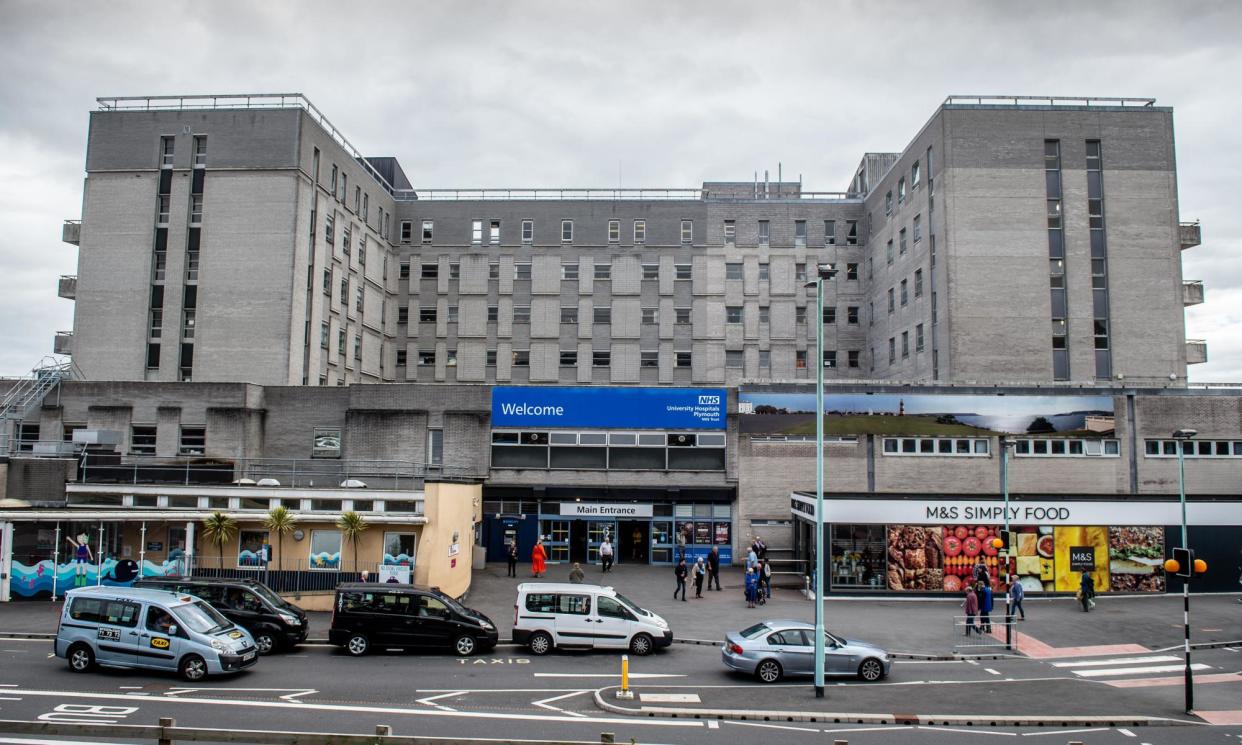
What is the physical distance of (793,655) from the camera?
72.9ft

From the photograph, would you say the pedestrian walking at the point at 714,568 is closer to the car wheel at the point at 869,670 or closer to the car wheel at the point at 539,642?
the car wheel at the point at 539,642

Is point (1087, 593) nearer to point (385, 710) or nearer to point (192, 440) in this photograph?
point (385, 710)

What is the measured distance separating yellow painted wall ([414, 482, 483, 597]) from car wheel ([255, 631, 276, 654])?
22.2ft

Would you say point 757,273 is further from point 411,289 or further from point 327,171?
point 327,171

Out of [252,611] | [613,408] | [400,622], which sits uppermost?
[613,408]

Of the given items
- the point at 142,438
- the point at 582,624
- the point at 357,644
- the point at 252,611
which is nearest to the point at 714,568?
the point at 582,624

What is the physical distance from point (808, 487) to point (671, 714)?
24.3m

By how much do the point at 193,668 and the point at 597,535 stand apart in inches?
1004

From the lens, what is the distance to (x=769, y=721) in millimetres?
18641

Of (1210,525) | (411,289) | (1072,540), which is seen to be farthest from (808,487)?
(411,289)

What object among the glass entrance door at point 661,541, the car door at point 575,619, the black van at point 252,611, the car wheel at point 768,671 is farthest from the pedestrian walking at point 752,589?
the black van at point 252,611

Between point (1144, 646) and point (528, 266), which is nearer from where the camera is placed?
point (1144, 646)

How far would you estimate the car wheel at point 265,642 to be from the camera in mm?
24062

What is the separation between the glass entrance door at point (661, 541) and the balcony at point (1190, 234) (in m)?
35.1
